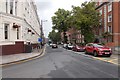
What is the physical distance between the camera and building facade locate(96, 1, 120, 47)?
46.9 meters

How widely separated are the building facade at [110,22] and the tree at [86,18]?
2.16 m

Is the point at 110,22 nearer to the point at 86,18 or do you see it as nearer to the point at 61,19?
the point at 86,18

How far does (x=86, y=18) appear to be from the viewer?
48781mm

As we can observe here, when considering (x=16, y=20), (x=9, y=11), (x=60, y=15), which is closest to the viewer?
(x=9, y=11)

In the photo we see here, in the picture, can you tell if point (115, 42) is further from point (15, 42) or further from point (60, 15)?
point (60, 15)

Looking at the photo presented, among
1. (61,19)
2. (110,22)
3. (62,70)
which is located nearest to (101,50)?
(62,70)

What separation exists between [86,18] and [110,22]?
5450 millimetres

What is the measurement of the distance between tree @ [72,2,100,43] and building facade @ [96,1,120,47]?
7.10ft

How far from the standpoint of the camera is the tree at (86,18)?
161 ft

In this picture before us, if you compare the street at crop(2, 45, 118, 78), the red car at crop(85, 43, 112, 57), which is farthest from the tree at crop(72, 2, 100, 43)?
the street at crop(2, 45, 118, 78)

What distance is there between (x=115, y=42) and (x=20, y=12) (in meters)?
23.5

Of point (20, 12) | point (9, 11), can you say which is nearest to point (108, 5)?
point (20, 12)

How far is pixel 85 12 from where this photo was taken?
168 ft

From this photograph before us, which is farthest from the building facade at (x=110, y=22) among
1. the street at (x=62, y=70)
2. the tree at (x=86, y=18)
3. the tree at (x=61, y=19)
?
the tree at (x=61, y=19)
